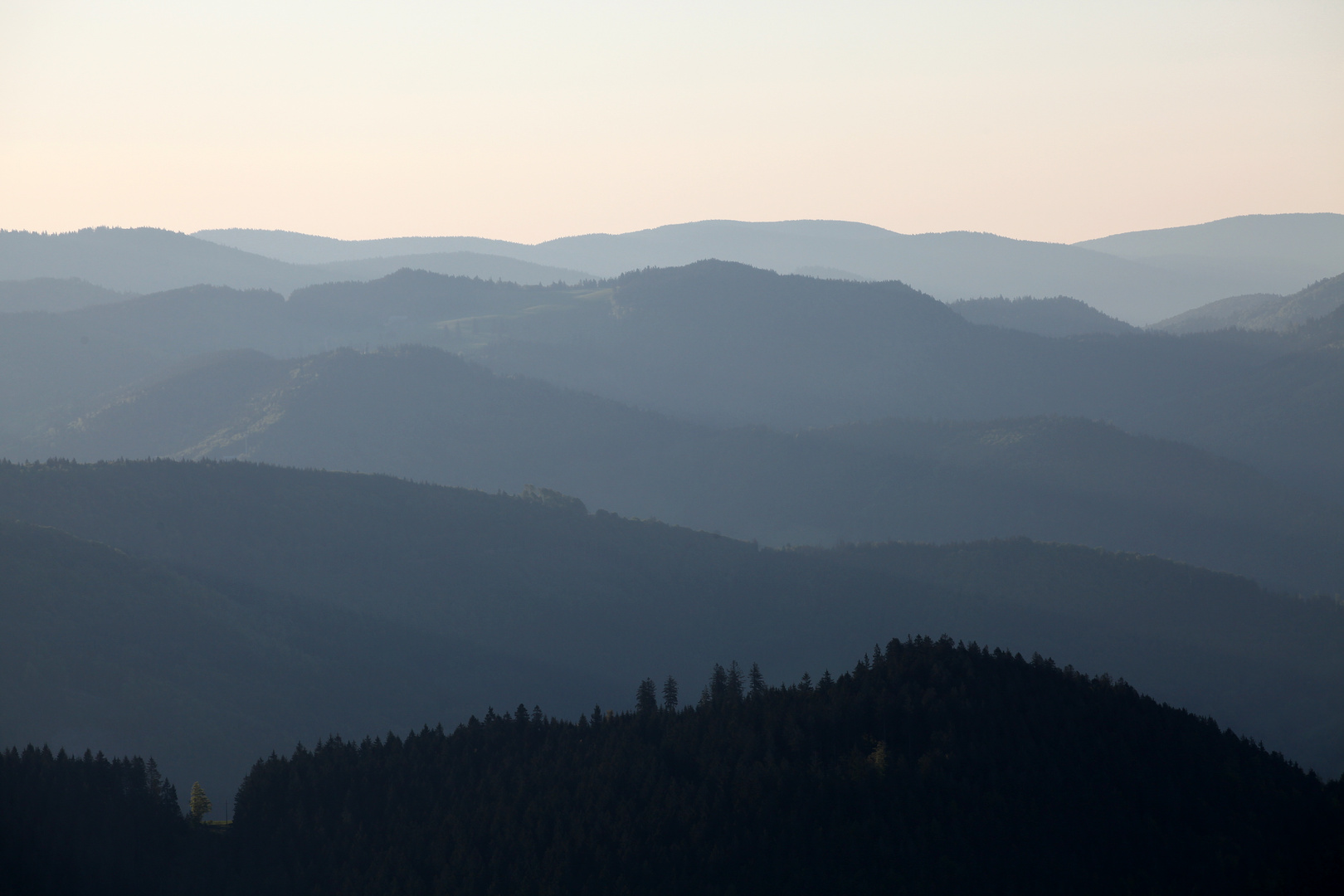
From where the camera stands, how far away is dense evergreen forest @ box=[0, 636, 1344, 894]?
54.4 meters

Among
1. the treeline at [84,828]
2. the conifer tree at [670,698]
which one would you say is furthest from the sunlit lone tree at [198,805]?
the conifer tree at [670,698]


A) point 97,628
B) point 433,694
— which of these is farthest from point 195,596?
point 433,694

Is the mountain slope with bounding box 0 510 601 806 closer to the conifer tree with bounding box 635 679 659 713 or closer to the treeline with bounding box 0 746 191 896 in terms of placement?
the treeline with bounding box 0 746 191 896

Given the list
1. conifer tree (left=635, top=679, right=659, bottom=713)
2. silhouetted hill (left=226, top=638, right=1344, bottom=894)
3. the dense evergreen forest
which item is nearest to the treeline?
the dense evergreen forest

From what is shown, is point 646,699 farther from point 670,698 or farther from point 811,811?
point 811,811

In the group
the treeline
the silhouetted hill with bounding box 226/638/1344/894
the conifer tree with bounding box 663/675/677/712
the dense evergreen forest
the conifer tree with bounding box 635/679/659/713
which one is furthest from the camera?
the conifer tree with bounding box 635/679/659/713

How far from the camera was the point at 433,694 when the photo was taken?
190 metres

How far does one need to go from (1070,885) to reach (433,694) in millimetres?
148670

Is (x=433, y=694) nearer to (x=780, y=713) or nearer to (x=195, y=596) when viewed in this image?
(x=195, y=596)

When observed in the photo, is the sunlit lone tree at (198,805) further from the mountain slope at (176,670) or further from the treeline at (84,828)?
the mountain slope at (176,670)

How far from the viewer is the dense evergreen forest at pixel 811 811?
54.4 metres

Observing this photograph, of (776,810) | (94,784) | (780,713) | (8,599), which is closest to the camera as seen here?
(776,810)

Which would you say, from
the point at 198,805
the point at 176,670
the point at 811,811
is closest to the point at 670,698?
the point at 811,811

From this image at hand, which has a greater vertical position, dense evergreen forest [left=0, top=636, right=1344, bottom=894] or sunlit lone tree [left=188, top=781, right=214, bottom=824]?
dense evergreen forest [left=0, top=636, right=1344, bottom=894]
